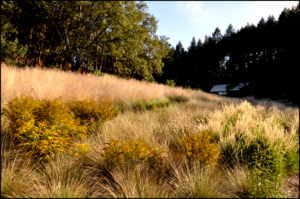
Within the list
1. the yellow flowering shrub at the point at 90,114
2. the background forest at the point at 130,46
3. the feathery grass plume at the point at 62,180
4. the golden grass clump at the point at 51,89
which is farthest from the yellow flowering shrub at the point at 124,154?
the background forest at the point at 130,46

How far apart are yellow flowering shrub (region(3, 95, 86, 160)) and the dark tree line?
22.9 meters

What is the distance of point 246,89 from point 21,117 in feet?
87.9

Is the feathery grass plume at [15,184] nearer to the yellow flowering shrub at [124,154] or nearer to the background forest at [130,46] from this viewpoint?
the yellow flowering shrub at [124,154]

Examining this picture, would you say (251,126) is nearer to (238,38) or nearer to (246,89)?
(246,89)

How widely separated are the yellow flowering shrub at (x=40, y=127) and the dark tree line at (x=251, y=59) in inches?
902

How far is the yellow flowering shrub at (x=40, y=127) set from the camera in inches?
73.8

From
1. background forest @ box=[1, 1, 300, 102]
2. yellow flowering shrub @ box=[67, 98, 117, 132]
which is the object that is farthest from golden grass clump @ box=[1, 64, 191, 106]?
background forest @ box=[1, 1, 300, 102]

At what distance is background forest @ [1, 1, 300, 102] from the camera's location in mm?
11766

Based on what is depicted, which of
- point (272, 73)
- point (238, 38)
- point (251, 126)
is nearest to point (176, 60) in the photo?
point (238, 38)

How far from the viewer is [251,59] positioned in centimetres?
3164

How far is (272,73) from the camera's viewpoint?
19.2m

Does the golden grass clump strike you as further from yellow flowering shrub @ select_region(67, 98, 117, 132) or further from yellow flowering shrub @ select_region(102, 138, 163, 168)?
yellow flowering shrub @ select_region(102, 138, 163, 168)

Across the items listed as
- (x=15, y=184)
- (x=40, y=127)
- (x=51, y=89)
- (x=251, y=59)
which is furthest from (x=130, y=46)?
(x=251, y=59)

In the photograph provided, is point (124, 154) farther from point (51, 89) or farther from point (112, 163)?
point (51, 89)
